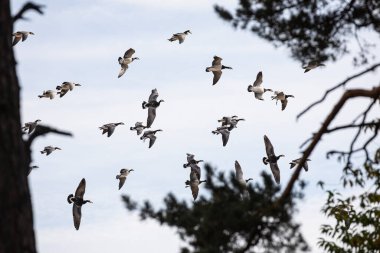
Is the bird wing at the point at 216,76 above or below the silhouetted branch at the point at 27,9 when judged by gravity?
above

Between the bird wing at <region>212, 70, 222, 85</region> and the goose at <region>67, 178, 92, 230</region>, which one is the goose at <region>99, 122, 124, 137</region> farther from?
the goose at <region>67, 178, 92, 230</region>

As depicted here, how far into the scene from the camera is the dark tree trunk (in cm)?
458

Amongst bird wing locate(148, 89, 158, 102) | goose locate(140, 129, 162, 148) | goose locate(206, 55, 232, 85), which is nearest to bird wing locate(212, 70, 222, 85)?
goose locate(206, 55, 232, 85)

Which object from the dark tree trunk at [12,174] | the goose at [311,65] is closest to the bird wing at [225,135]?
the goose at [311,65]

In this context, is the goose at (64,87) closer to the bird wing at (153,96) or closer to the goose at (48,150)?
the goose at (48,150)

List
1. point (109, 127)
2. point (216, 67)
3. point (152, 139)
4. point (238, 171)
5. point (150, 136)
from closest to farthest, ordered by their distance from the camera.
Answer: point (238, 171)
point (152, 139)
point (150, 136)
point (216, 67)
point (109, 127)

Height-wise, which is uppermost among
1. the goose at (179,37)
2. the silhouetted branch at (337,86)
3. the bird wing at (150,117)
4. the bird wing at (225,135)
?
the goose at (179,37)

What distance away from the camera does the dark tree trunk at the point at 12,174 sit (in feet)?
15.0

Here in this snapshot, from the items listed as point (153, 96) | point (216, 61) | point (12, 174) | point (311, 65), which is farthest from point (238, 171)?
point (12, 174)

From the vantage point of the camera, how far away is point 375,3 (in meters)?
19.8

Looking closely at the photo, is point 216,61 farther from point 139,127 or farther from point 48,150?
point 48,150

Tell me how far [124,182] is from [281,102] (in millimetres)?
5118

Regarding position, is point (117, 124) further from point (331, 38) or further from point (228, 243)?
point (331, 38)

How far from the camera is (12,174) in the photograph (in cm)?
465
